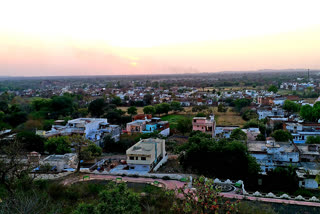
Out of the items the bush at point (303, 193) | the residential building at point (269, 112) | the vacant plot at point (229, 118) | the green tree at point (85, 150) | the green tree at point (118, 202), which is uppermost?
the green tree at point (118, 202)

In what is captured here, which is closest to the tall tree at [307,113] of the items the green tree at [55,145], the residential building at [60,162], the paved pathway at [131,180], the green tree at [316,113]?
the green tree at [316,113]

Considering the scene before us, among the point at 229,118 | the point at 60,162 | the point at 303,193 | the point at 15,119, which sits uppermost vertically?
the point at 15,119

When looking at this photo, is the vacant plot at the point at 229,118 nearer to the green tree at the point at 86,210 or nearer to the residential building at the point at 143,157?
the residential building at the point at 143,157

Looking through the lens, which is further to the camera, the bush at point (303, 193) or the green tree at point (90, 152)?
the green tree at point (90, 152)

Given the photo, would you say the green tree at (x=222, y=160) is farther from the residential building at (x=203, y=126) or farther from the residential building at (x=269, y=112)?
the residential building at (x=269, y=112)

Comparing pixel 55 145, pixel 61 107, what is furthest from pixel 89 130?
pixel 61 107

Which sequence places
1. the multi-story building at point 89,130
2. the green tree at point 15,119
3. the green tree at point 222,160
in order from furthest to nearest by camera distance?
the green tree at point 15,119, the multi-story building at point 89,130, the green tree at point 222,160

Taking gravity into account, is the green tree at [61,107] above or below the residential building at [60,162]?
above

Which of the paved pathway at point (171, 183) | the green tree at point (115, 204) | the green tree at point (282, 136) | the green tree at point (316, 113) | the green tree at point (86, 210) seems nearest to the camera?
the green tree at point (86, 210)

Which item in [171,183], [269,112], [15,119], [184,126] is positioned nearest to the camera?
[171,183]

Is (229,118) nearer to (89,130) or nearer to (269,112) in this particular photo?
(269,112)
